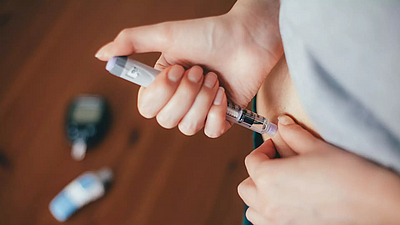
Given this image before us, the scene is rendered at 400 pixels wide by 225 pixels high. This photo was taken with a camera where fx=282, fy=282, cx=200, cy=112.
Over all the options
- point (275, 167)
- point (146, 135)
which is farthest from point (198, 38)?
point (146, 135)

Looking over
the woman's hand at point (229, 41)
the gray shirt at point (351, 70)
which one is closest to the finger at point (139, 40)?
the woman's hand at point (229, 41)

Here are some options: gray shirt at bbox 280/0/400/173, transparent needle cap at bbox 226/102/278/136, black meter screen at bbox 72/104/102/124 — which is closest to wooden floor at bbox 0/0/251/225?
black meter screen at bbox 72/104/102/124

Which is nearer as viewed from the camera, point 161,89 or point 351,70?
point 351,70

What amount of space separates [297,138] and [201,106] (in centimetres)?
17

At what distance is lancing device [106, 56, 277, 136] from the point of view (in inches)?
17.8

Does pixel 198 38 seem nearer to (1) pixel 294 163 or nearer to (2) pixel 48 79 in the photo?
(1) pixel 294 163

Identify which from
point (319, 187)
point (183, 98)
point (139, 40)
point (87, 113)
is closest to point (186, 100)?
point (183, 98)

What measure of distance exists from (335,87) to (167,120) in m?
0.27

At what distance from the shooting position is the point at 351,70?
348mm

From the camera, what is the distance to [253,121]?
0.53 metres

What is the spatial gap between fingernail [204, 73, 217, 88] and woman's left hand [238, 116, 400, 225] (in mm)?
146

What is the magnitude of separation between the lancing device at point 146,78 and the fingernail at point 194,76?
6 centimetres

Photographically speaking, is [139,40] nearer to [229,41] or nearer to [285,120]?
[229,41]

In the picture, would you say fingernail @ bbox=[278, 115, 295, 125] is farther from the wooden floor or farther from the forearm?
the wooden floor
